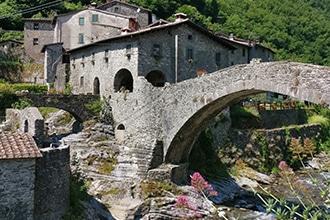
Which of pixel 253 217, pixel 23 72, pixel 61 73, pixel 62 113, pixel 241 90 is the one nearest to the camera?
pixel 241 90

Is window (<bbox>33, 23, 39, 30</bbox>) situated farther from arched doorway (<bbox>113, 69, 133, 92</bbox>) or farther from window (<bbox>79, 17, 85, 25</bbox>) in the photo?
arched doorway (<bbox>113, 69, 133, 92</bbox>)

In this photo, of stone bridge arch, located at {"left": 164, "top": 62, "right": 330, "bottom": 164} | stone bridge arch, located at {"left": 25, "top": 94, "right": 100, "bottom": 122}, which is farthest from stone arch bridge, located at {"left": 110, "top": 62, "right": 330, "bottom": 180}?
stone bridge arch, located at {"left": 25, "top": 94, "right": 100, "bottom": 122}

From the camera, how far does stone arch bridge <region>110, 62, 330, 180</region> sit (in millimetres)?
14477

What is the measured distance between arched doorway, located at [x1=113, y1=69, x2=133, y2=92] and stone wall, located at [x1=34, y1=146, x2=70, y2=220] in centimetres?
1335

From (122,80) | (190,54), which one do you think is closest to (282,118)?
(190,54)

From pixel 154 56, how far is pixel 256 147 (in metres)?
9.62

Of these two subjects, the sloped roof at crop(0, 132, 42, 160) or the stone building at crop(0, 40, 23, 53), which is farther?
the stone building at crop(0, 40, 23, 53)

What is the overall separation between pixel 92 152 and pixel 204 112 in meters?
6.34

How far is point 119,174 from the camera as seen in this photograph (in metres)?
20.1

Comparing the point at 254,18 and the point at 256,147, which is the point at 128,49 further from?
the point at 254,18

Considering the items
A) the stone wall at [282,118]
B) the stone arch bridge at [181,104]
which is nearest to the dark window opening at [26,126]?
the stone arch bridge at [181,104]

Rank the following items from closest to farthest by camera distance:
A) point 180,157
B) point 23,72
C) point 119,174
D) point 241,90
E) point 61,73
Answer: point 241,90
point 119,174
point 180,157
point 61,73
point 23,72

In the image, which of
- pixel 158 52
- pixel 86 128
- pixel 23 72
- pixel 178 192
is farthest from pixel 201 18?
pixel 178 192

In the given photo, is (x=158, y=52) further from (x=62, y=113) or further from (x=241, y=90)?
(x=241, y=90)
